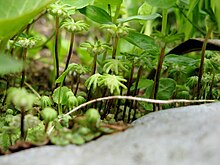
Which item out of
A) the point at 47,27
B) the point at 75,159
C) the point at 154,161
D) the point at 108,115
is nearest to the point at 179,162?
the point at 154,161

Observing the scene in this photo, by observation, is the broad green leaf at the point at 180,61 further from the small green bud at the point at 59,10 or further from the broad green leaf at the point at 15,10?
the broad green leaf at the point at 15,10

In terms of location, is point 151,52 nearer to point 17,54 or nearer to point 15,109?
point 15,109

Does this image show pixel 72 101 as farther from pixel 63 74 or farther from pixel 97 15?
pixel 97 15

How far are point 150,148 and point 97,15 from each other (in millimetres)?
593

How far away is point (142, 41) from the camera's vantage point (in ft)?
4.00

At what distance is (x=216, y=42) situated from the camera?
4.14ft

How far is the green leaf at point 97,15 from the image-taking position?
3.97 ft

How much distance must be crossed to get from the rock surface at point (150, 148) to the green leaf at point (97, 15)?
17.6 inches

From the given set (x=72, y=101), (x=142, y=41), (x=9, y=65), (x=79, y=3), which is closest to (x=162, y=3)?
(x=142, y=41)

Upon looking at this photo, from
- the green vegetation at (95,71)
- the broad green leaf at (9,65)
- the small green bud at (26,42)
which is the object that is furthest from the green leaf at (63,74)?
the broad green leaf at (9,65)

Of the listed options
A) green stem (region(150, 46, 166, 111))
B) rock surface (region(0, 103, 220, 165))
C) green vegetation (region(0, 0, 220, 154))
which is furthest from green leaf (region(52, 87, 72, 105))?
Result: rock surface (region(0, 103, 220, 165))

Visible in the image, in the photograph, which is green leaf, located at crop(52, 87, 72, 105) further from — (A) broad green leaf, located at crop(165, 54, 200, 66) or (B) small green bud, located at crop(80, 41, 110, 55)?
(A) broad green leaf, located at crop(165, 54, 200, 66)

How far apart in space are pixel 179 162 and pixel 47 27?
7.34ft

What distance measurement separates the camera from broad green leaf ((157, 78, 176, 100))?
1250mm
